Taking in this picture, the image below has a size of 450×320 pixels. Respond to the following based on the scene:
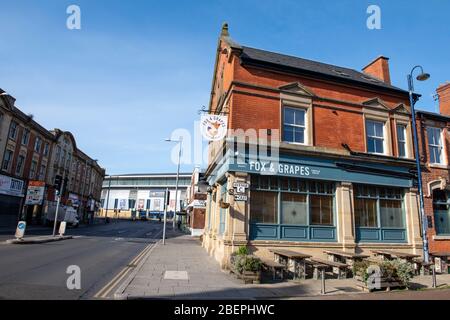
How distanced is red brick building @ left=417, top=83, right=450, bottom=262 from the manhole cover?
1275cm

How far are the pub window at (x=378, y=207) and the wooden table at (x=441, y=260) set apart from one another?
1.89 metres

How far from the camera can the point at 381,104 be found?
1625cm

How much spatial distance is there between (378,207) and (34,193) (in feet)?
126

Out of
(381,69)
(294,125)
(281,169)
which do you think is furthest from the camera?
(381,69)

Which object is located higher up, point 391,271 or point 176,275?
point 391,271

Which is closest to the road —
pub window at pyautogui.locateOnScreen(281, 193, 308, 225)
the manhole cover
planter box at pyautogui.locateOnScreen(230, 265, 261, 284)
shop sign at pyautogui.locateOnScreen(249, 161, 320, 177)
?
the manhole cover

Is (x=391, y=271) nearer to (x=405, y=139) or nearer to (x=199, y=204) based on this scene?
(x=405, y=139)

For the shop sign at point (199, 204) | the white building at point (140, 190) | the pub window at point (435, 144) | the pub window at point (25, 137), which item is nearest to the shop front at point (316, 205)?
the pub window at point (435, 144)

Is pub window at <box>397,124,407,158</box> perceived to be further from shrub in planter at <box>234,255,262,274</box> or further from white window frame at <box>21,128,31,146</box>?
white window frame at <box>21,128,31,146</box>

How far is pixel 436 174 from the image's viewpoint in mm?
16672

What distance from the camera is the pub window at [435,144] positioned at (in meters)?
17.3

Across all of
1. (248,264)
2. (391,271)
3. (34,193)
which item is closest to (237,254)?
(248,264)
